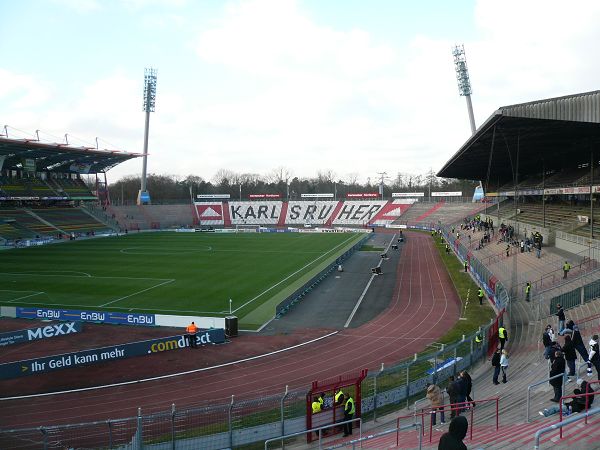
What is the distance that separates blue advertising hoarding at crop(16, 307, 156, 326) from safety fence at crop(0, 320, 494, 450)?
11583 mm

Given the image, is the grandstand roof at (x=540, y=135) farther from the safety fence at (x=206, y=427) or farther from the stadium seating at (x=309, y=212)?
the stadium seating at (x=309, y=212)

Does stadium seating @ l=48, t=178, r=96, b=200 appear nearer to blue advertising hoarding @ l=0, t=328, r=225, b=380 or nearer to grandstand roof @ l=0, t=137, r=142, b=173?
grandstand roof @ l=0, t=137, r=142, b=173

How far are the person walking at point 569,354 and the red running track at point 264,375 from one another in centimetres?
774

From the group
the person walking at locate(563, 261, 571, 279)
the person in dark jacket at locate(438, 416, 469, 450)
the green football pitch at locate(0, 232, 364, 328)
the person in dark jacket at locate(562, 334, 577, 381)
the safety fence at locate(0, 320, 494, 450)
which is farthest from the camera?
the green football pitch at locate(0, 232, 364, 328)

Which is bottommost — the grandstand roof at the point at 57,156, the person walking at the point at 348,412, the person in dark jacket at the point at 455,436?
the person walking at the point at 348,412

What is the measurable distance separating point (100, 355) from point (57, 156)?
207 feet

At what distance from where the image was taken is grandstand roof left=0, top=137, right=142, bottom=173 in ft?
203

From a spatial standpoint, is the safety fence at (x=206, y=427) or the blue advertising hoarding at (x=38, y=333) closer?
the safety fence at (x=206, y=427)

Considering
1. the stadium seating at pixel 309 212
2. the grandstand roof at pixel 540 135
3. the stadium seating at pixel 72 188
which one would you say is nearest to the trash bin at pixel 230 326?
the grandstand roof at pixel 540 135

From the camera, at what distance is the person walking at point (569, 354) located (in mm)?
12348

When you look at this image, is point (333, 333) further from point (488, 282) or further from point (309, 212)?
point (309, 212)

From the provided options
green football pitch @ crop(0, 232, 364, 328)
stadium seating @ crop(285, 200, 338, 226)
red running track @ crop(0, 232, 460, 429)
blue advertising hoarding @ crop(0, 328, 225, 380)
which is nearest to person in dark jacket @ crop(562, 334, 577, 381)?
red running track @ crop(0, 232, 460, 429)

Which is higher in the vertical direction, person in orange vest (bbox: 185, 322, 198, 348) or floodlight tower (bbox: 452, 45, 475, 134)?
floodlight tower (bbox: 452, 45, 475, 134)

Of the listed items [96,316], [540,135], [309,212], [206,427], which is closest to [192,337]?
[96,316]
